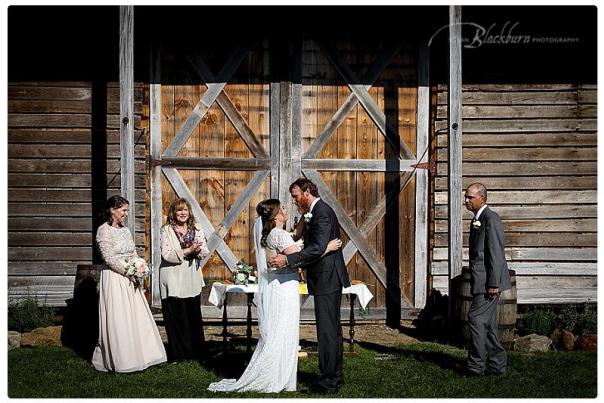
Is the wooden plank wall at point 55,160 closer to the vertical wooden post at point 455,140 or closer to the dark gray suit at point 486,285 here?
the vertical wooden post at point 455,140

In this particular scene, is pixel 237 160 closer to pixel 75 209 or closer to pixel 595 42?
pixel 75 209

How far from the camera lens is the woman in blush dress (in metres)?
8.34

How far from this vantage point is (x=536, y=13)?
36.6 feet

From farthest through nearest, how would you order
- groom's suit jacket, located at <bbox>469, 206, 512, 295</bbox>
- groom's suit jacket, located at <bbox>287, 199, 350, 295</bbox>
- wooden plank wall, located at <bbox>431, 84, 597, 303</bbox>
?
wooden plank wall, located at <bbox>431, 84, 597, 303</bbox> < groom's suit jacket, located at <bbox>469, 206, 512, 295</bbox> < groom's suit jacket, located at <bbox>287, 199, 350, 295</bbox>

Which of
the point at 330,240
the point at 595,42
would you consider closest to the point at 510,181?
the point at 595,42

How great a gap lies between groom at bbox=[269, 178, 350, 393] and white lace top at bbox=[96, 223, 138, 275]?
1.83 m

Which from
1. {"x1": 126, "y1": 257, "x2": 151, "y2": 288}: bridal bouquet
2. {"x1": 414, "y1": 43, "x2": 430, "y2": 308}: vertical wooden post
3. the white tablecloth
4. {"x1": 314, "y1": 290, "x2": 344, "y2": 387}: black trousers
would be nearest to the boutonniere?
{"x1": 314, "y1": 290, "x2": 344, "y2": 387}: black trousers

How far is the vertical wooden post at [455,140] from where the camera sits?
974 centimetres

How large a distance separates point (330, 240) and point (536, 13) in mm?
5377

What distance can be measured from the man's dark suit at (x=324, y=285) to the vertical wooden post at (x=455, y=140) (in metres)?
2.75

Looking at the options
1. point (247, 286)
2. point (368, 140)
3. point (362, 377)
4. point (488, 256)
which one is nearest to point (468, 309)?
point (488, 256)

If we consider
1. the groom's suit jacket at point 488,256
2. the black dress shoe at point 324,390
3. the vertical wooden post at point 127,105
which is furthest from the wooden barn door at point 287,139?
the black dress shoe at point 324,390

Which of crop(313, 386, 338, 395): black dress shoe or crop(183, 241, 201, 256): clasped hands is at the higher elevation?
crop(183, 241, 201, 256): clasped hands

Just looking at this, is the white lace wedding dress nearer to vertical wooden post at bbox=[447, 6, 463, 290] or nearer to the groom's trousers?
the groom's trousers
